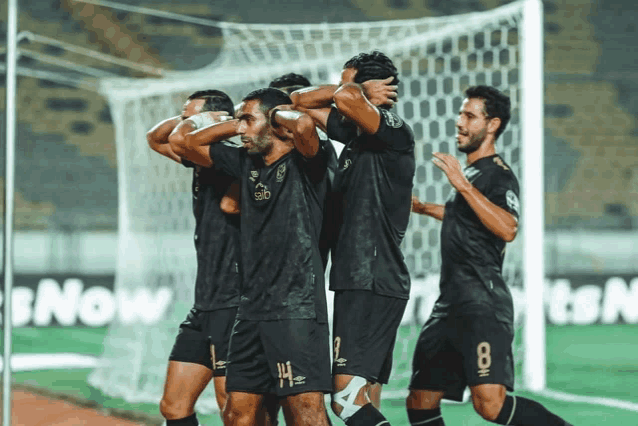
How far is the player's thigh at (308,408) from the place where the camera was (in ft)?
11.0

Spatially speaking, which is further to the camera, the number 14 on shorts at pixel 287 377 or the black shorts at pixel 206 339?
the black shorts at pixel 206 339

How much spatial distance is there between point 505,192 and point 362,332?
97 cm

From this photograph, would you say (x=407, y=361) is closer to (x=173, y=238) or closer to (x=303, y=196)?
(x=173, y=238)

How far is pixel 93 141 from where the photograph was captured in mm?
14516

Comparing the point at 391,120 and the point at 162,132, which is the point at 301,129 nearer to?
the point at 391,120

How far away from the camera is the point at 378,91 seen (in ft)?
11.7

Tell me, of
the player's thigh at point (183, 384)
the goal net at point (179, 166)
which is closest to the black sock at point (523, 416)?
the player's thigh at point (183, 384)

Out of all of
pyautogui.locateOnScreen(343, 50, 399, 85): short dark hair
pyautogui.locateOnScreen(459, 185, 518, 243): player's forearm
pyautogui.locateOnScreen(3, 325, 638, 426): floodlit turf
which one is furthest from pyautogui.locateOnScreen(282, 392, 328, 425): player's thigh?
pyautogui.locateOnScreen(3, 325, 638, 426): floodlit turf

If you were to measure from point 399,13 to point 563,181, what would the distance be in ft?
13.2

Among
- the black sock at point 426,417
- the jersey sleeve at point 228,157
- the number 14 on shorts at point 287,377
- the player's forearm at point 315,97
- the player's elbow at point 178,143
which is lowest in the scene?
the black sock at point 426,417

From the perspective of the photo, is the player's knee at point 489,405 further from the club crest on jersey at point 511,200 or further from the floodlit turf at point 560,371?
the floodlit turf at point 560,371

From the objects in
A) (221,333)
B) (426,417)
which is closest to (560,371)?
(426,417)

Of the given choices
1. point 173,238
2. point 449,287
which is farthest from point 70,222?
point 449,287

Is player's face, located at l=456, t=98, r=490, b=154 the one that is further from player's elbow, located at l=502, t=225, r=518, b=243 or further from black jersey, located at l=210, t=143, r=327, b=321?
black jersey, located at l=210, t=143, r=327, b=321
